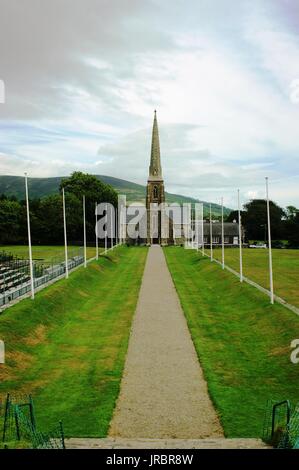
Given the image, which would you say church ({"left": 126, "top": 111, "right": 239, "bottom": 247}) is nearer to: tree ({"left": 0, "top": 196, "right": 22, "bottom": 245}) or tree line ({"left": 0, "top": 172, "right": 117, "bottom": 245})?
tree line ({"left": 0, "top": 172, "right": 117, "bottom": 245})

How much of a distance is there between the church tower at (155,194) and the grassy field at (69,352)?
262ft

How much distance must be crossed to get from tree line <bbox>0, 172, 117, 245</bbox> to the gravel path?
74.1 meters

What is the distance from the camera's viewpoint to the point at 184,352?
2509 cm

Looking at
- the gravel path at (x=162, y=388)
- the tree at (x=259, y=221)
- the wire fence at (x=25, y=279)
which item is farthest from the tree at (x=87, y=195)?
the gravel path at (x=162, y=388)

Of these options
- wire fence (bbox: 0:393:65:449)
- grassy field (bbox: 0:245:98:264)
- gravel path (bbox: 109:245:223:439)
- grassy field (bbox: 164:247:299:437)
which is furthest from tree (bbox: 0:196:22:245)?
wire fence (bbox: 0:393:65:449)

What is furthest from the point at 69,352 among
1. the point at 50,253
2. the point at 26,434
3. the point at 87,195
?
the point at 87,195

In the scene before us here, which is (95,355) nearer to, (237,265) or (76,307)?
(76,307)

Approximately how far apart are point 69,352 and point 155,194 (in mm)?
105077

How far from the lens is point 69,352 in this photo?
84.2 feet

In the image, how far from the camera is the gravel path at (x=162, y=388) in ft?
52.7

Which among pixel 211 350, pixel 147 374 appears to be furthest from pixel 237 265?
pixel 147 374

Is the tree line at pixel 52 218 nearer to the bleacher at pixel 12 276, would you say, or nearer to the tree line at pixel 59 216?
the tree line at pixel 59 216
